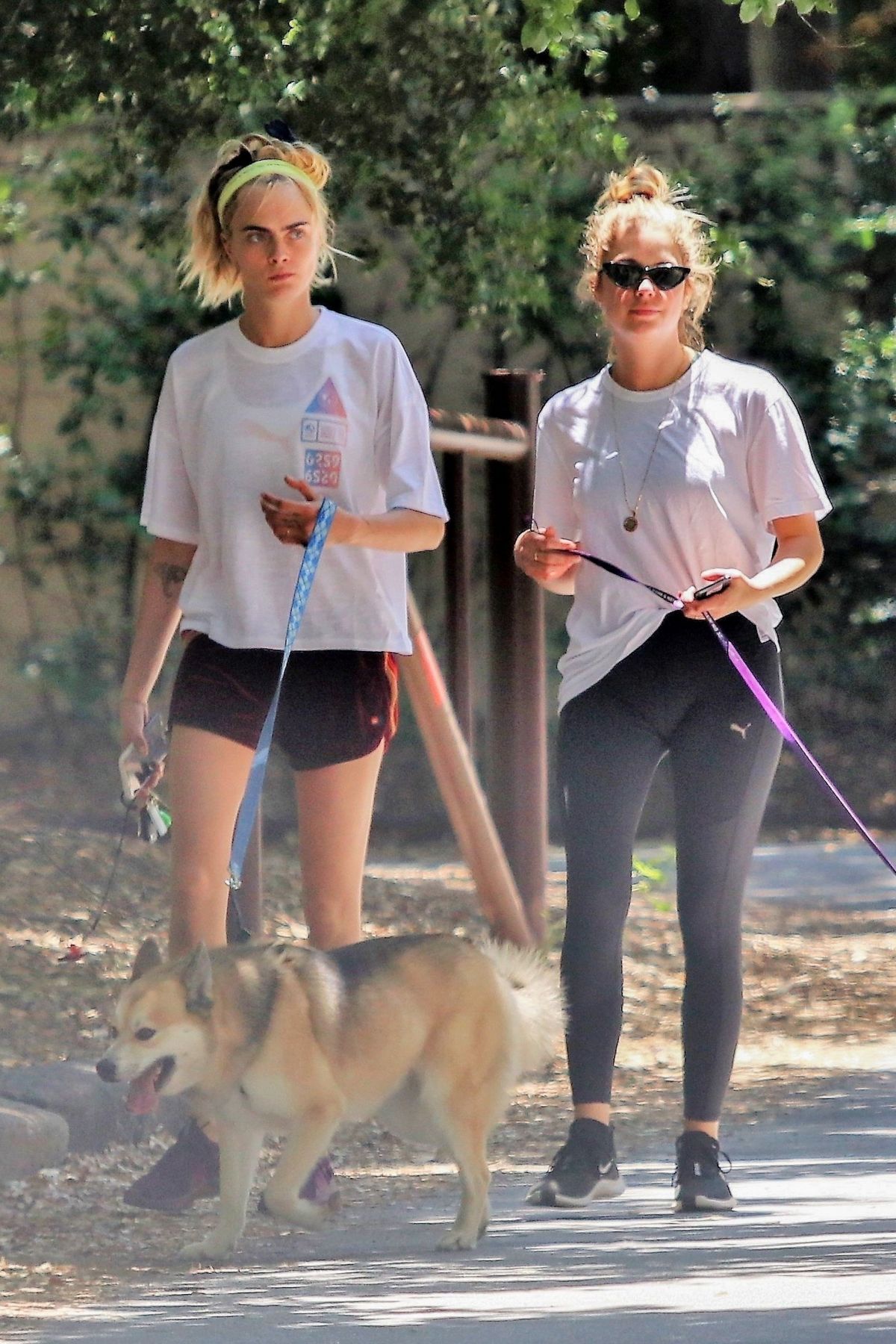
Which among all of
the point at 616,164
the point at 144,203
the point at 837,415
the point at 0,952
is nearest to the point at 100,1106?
the point at 0,952

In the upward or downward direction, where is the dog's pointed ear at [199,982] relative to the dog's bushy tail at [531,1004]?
upward

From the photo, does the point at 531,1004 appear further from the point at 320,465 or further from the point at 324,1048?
the point at 320,465

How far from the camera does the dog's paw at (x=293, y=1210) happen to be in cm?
453

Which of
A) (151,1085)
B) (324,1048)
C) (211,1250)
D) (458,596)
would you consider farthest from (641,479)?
(458,596)

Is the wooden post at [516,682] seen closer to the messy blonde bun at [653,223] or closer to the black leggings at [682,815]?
the messy blonde bun at [653,223]

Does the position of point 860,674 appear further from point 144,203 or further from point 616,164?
point 144,203

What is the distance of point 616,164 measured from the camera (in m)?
11.6

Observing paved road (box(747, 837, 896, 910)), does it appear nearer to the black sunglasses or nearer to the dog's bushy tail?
the dog's bushy tail

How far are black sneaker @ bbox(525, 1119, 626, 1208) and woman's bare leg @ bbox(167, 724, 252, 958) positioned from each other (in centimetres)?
85

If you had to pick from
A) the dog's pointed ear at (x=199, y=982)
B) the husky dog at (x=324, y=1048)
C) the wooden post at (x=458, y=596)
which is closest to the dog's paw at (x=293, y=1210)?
the husky dog at (x=324, y=1048)

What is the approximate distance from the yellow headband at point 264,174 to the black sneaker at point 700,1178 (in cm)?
214

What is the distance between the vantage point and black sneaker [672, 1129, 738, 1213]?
4.89 metres

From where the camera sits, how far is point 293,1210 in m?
4.55

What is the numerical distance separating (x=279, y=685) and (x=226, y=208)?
3.41 ft
